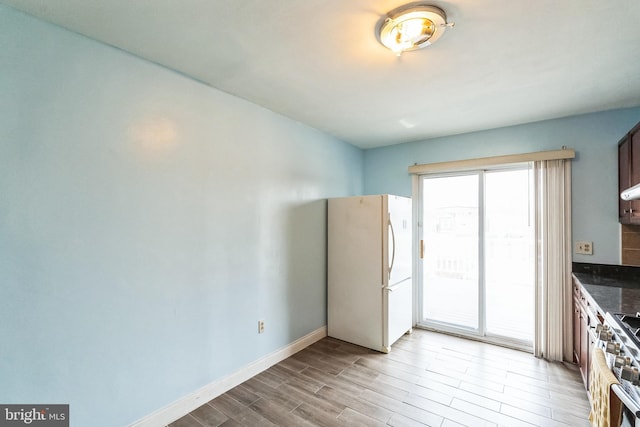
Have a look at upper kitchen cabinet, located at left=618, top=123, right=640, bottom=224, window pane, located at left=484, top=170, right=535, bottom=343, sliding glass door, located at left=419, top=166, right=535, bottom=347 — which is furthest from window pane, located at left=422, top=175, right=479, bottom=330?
upper kitchen cabinet, located at left=618, top=123, right=640, bottom=224

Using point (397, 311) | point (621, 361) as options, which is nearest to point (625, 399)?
point (621, 361)

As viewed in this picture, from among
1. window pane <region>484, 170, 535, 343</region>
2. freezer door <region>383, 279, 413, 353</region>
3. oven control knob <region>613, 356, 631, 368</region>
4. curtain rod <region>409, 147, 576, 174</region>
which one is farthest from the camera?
window pane <region>484, 170, 535, 343</region>

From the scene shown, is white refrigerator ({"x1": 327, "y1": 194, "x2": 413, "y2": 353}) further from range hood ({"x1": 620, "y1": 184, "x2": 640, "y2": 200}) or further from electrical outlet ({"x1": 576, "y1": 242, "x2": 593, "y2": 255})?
range hood ({"x1": 620, "y1": 184, "x2": 640, "y2": 200})

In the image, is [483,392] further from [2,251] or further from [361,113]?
[2,251]

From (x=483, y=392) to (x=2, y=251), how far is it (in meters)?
3.27

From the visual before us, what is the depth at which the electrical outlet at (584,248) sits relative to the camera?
8.91 feet

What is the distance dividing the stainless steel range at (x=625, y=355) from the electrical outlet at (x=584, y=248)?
145 cm

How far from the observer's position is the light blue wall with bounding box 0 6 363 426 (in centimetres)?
144

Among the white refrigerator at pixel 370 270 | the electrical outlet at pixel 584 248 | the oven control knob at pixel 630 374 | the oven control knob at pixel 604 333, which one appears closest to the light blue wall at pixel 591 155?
the electrical outlet at pixel 584 248

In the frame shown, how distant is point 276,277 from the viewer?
111 inches

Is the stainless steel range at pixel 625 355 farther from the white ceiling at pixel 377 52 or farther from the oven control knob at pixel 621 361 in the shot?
the white ceiling at pixel 377 52

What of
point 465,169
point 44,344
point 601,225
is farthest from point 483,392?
point 44,344

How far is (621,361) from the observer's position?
1.22m

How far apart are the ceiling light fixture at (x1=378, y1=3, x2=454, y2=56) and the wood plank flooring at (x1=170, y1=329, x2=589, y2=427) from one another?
2452 mm
